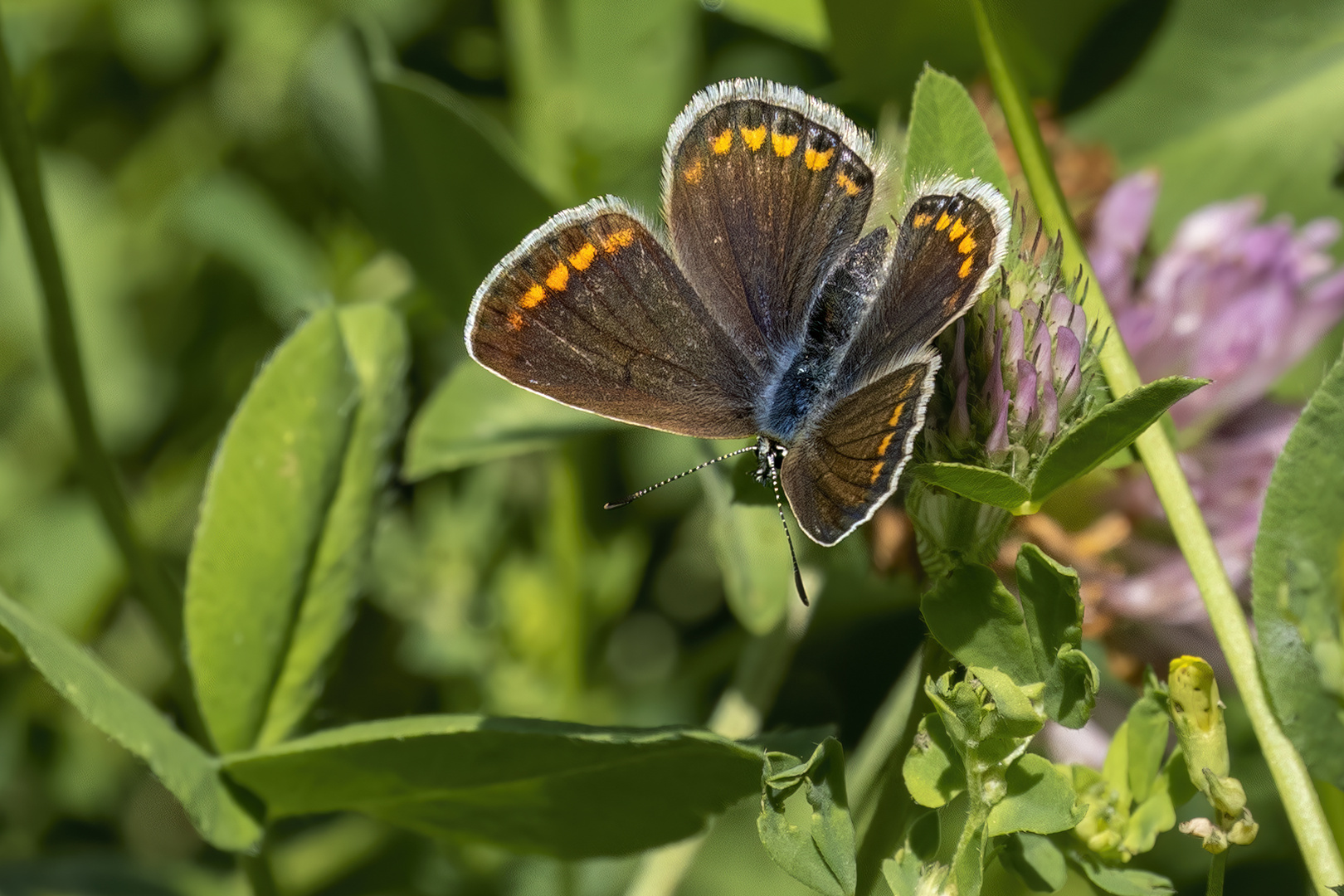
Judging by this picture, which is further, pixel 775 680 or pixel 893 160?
pixel 775 680

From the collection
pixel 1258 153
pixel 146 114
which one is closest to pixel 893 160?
pixel 1258 153

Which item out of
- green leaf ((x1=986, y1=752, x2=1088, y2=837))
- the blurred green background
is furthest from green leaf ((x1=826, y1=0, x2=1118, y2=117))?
green leaf ((x1=986, y1=752, x2=1088, y2=837))

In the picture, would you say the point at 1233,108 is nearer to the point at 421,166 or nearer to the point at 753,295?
the point at 753,295

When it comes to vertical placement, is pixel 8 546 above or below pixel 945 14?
below

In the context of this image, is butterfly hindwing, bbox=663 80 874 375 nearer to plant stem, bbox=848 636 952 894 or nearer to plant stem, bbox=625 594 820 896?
plant stem, bbox=625 594 820 896

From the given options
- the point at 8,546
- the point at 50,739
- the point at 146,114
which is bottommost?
the point at 50,739

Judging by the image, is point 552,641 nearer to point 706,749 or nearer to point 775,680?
point 775,680

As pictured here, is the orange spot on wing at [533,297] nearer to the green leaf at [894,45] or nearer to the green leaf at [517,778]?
the green leaf at [517,778]
